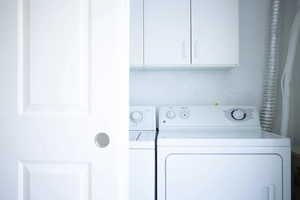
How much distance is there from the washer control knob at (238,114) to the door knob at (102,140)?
121cm

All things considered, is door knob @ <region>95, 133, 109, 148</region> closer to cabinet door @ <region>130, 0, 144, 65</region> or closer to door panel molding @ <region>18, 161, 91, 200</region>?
door panel molding @ <region>18, 161, 91, 200</region>

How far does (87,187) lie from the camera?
101 cm

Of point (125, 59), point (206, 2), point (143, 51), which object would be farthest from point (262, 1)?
point (125, 59)

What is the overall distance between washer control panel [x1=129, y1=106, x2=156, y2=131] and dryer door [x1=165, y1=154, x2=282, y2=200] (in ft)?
1.68

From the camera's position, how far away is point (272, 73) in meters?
1.79

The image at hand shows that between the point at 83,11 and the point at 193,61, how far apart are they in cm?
101

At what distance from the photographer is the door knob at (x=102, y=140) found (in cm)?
100

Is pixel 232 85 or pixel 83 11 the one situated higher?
pixel 83 11

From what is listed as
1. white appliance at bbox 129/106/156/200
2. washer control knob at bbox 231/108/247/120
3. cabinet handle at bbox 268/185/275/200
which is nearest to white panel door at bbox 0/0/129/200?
white appliance at bbox 129/106/156/200

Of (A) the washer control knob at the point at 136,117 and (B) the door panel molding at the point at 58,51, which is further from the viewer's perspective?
(A) the washer control knob at the point at 136,117

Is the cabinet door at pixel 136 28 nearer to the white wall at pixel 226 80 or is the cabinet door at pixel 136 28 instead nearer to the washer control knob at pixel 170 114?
the white wall at pixel 226 80

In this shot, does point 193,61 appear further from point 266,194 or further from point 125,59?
point 266,194

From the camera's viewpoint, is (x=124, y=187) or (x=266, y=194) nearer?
(x=124, y=187)

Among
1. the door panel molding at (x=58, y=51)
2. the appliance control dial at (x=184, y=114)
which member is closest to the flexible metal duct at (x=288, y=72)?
the appliance control dial at (x=184, y=114)
